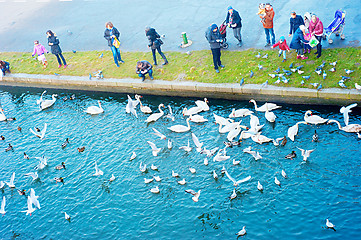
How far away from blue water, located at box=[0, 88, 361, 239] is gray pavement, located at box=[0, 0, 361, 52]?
6453 mm

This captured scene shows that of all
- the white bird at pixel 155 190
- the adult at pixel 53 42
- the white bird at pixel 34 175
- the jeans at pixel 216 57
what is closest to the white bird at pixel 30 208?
the white bird at pixel 34 175

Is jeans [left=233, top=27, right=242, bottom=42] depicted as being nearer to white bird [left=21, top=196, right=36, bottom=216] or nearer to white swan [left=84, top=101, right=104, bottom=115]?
white swan [left=84, top=101, right=104, bottom=115]

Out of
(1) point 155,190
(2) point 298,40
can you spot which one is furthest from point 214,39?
(1) point 155,190

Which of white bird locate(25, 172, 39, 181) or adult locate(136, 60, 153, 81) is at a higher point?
adult locate(136, 60, 153, 81)

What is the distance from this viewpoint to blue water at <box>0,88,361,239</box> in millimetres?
12547

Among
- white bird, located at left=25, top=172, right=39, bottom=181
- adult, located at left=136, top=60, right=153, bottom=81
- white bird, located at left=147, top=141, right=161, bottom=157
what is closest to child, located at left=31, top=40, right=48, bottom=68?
adult, located at left=136, top=60, right=153, bottom=81

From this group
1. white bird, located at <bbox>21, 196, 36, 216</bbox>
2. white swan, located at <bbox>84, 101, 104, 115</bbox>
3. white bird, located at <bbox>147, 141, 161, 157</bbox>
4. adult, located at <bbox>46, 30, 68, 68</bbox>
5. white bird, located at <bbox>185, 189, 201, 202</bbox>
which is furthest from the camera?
adult, located at <bbox>46, 30, 68, 68</bbox>

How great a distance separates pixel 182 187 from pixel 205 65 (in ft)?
28.5

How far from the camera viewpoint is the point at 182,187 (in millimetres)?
14352

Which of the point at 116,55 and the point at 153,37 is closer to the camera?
the point at 153,37

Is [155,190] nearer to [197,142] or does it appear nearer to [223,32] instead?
[197,142]

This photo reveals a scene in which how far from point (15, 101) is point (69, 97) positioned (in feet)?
11.8

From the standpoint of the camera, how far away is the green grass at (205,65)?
17641mm

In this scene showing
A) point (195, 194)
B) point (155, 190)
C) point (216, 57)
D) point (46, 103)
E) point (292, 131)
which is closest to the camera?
point (195, 194)
